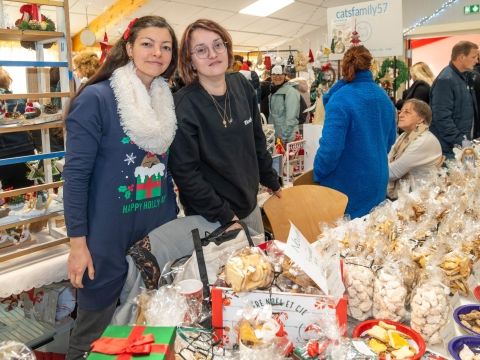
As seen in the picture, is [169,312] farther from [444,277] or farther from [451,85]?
[451,85]

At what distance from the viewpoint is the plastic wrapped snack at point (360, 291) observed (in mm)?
1189

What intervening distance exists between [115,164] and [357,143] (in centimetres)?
139

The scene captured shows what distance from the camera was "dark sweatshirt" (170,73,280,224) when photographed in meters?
1.85

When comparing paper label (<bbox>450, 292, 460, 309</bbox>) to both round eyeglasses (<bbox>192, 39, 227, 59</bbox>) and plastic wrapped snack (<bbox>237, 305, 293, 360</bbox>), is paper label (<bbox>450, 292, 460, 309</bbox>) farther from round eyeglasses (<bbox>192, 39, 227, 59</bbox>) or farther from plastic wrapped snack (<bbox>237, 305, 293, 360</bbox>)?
round eyeglasses (<bbox>192, 39, 227, 59</bbox>)

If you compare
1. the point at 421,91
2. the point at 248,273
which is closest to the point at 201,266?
the point at 248,273

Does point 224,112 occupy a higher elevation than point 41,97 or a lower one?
lower

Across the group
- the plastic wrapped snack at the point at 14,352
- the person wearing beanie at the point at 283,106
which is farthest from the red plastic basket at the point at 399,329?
the person wearing beanie at the point at 283,106

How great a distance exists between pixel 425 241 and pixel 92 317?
1.31 metres

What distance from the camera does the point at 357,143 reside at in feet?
Result: 8.13

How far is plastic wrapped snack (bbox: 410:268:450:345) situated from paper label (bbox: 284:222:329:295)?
0.25 m

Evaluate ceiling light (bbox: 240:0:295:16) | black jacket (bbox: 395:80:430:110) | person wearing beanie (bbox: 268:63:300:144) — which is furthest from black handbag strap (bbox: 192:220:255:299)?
ceiling light (bbox: 240:0:295:16)

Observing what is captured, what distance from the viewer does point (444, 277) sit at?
50.9 inches

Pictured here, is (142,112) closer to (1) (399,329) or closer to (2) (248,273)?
(2) (248,273)

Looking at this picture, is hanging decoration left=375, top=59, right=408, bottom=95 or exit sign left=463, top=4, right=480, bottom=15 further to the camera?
exit sign left=463, top=4, right=480, bottom=15
